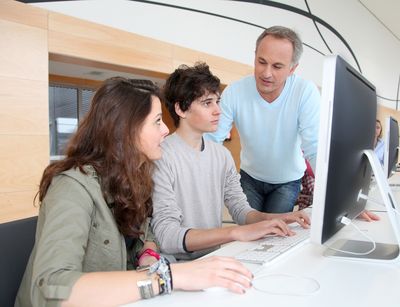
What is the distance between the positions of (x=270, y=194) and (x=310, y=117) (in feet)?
1.72

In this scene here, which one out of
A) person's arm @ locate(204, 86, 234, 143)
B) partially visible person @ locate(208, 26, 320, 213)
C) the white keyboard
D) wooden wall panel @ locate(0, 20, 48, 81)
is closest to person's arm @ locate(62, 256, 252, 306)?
the white keyboard

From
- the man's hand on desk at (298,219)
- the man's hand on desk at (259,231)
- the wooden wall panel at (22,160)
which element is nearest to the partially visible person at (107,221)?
the man's hand on desk at (259,231)

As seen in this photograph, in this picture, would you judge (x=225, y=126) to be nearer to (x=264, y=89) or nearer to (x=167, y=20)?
(x=264, y=89)

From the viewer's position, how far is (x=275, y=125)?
1928mm

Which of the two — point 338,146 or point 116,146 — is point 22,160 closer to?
point 116,146

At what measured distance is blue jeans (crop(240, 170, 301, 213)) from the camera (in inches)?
81.6

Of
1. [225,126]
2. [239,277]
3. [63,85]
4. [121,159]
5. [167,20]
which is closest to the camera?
[239,277]

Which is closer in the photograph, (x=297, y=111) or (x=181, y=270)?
(x=181, y=270)

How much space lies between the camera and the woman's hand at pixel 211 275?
69cm

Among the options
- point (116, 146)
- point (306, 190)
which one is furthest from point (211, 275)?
point (306, 190)

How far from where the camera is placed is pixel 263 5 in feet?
15.2

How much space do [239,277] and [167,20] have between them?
10.7ft

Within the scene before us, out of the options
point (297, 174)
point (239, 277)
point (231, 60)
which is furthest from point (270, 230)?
point (231, 60)

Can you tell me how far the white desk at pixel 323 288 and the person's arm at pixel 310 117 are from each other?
897 millimetres
